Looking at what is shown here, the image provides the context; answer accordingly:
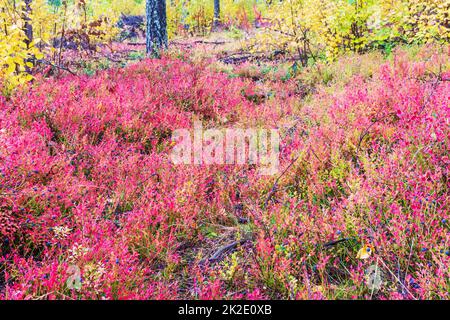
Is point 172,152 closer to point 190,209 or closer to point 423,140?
point 190,209

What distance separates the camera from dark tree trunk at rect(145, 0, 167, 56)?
933 cm

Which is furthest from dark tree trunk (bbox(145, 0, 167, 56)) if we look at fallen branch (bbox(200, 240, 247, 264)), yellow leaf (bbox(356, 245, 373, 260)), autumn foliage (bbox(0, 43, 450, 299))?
yellow leaf (bbox(356, 245, 373, 260))

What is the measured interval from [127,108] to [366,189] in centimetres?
353

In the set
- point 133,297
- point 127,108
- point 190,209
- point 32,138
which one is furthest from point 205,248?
point 127,108

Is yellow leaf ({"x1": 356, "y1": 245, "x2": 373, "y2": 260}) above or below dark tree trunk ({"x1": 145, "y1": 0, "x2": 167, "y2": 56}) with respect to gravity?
below

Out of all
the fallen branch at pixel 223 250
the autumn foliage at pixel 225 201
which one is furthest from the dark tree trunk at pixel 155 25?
the fallen branch at pixel 223 250

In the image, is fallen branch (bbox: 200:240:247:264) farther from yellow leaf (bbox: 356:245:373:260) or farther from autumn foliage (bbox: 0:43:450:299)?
yellow leaf (bbox: 356:245:373:260)

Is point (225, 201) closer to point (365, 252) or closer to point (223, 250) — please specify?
point (223, 250)

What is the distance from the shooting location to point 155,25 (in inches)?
374

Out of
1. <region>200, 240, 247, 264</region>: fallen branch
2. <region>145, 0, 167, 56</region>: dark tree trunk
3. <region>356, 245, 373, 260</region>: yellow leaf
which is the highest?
<region>145, 0, 167, 56</region>: dark tree trunk

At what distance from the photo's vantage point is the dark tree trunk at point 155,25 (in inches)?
367

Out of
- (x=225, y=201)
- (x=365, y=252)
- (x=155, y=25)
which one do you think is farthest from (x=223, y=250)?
(x=155, y=25)

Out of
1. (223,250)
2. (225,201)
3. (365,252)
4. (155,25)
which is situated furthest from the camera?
(155,25)

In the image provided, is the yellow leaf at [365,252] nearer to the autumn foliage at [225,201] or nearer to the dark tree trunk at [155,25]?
the autumn foliage at [225,201]
